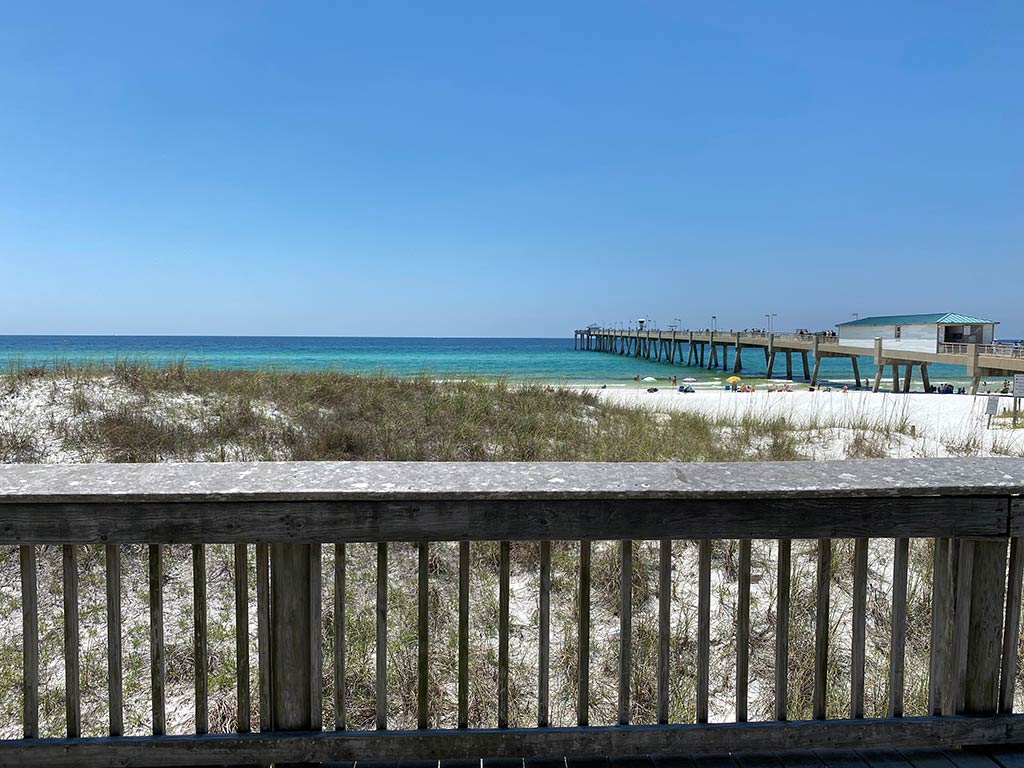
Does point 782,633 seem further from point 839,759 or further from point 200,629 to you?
point 200,629

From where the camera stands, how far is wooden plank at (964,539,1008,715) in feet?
6.33

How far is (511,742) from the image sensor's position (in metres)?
1.91

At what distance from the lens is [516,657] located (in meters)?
3.48

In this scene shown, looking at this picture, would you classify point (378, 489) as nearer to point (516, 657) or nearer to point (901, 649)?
point (901, 649)

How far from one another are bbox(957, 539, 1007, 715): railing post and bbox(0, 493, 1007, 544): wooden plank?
106 mm

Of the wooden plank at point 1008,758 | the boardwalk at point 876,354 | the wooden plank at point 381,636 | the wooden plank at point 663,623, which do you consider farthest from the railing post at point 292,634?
the boardwalk at point 876,354

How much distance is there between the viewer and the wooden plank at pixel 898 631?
1.95 m

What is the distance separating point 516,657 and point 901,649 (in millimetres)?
2031

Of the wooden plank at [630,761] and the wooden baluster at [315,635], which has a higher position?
the wooden baluster at [315,635]

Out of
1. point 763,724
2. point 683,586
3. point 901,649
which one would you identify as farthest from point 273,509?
point 683,586

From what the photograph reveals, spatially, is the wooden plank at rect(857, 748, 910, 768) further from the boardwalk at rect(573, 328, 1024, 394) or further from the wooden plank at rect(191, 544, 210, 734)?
the boardwalk at rect(573, 328, 1024, 394)

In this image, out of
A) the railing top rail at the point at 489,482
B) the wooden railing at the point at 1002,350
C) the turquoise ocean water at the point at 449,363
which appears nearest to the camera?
the railing top rail at the point at 489,482

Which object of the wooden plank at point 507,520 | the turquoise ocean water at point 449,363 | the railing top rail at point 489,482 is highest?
the railing top rail at point 489,482

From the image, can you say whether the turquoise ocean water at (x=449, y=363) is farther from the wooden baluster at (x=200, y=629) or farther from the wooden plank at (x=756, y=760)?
the wooden plank at (x=756, y=760)
